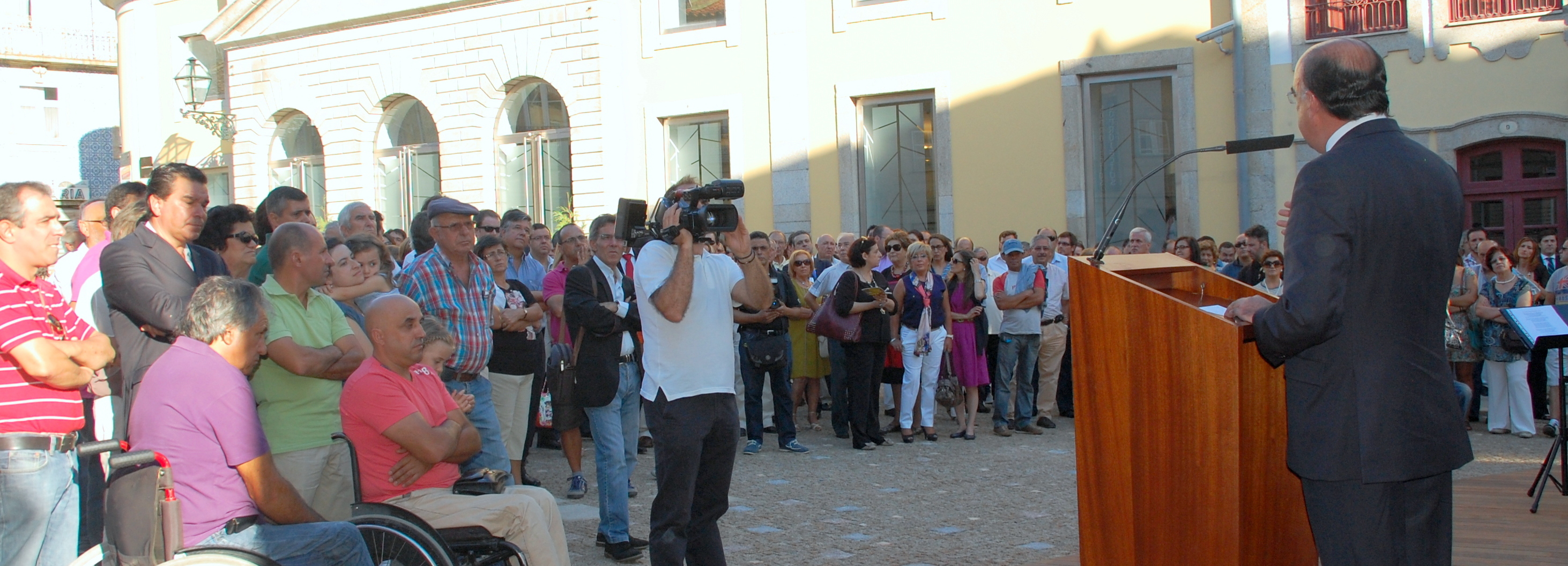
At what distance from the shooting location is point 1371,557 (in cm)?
288

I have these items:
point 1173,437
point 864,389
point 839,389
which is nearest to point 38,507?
point 1173,437

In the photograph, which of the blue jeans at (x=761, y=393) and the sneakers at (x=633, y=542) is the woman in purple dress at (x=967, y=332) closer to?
the blue jeans at (x=761, y=393)

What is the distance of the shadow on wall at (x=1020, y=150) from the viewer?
1458 centimetres

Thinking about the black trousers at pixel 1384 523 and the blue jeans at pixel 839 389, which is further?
the blue jeans at pixel 839 389

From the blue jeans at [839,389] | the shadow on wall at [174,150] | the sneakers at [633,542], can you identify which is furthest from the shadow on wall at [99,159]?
the sneakers at [633,542]

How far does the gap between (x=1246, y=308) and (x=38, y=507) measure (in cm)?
368

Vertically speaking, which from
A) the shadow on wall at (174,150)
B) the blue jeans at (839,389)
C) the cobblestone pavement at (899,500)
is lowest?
the cobblestone pavement at (899,500)

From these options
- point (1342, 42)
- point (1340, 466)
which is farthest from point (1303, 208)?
point (1340, 466)

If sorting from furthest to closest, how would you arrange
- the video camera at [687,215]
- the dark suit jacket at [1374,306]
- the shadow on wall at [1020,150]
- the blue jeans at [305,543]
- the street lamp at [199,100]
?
1. the street lamp at [199,100]
2. the shadow on wall at [1020,150]
3. the video camera at [687,215]
4. the blue jeans at [305,543]
5. the dark suit jacket at [1374,306]

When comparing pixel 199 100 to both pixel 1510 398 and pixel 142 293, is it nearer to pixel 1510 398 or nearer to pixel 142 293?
pixel 142 293

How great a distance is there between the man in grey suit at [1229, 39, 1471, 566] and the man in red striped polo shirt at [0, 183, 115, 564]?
3670 mm

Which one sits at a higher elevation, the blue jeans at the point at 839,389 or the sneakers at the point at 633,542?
the blue jeans at the point at 839,389

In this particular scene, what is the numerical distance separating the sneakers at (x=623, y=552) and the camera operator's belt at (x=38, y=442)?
8.22ft

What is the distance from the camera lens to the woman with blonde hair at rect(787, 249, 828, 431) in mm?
10391
